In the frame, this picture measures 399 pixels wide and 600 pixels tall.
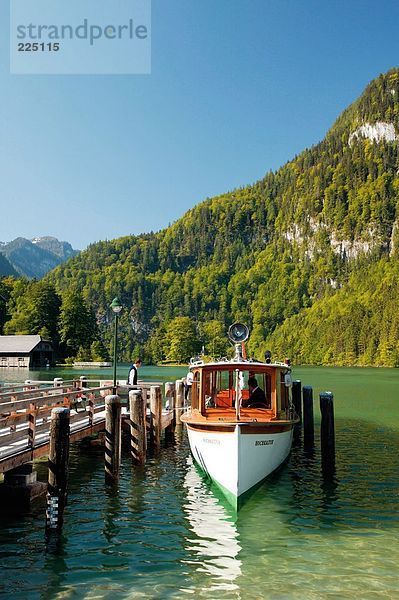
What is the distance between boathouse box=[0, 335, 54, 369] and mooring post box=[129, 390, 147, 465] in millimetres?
97422

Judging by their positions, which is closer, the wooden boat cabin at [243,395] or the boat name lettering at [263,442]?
the boat name lettering at [263,442]

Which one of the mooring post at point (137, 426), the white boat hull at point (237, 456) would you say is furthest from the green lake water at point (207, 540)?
the white boat hull at point (237, 456)

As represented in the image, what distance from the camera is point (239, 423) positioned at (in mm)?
15797

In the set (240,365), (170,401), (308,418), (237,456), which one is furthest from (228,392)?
(170,401)

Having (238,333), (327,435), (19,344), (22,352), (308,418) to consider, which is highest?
(238,333)

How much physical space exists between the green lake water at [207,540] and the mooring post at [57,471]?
1.67 ft

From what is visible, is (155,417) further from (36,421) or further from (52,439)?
(52,439)

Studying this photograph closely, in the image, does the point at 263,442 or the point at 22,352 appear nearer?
the point at 263,442

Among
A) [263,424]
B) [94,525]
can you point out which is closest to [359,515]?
[263,424]

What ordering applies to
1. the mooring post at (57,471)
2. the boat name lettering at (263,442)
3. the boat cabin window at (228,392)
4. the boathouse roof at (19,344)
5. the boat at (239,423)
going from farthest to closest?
the boathouse roof at (19,344) < the boat cabin window at (228,392) < the boat name lettering at (263,442) < the boat at (239,423) < the mooring post at (57,471)

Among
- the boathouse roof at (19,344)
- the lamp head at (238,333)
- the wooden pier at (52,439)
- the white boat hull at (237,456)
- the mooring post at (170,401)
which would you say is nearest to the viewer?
the wooden pier at (52,439)

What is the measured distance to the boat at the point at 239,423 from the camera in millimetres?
15742

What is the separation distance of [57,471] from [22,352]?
345 ft

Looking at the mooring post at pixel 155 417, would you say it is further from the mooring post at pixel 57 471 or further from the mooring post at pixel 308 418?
the mooring post at pixel 57 471
